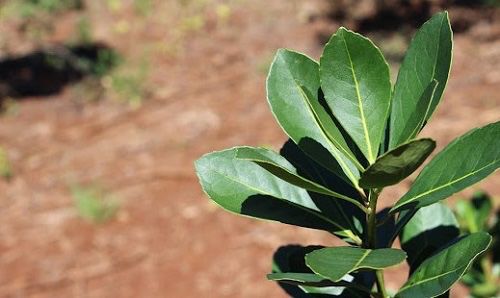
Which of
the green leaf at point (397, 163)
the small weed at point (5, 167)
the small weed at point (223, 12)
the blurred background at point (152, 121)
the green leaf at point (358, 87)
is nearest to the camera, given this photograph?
the green leaf at point (397, 163)

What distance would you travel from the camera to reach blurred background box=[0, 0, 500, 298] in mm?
4387

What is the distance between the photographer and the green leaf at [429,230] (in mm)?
1278

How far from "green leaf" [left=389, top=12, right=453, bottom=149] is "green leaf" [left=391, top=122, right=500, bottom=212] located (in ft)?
0.24

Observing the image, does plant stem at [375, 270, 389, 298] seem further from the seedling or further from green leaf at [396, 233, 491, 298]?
the seedling

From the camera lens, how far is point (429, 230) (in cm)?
129

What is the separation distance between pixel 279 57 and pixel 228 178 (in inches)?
7.8

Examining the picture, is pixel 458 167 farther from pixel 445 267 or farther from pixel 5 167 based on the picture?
pixel 5 167

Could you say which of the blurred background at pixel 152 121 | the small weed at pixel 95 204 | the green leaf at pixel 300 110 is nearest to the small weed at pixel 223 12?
the blurred background at pixel 152 121

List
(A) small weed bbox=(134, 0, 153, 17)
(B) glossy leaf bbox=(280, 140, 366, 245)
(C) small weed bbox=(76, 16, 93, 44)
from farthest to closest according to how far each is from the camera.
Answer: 1. (A) small weed bbox=(134, 0, 153, 17)
2. (C) small weed bbox=(76, 16, 93, 44)
3. (B) glossy leaf bbox=(280, 140, 366, 245)

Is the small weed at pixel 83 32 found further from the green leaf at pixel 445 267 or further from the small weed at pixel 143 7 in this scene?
the green leaf at pixel 445 267

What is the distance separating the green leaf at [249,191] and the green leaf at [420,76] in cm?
18

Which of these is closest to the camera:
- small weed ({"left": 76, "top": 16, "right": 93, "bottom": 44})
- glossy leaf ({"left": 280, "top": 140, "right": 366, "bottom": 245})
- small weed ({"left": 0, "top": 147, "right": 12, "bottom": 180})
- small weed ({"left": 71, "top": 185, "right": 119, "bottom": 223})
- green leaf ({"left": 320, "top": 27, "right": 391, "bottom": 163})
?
green leaf ({"left": 320, "top": 27, "right": 391, "bottom": 163})

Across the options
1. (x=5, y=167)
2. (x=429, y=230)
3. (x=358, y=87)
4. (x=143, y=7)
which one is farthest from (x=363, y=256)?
(x=143, y=7)

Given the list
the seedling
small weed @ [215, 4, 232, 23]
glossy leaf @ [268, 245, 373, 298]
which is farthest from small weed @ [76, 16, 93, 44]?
glossy leaf @ [268, 245, 373, 298]
